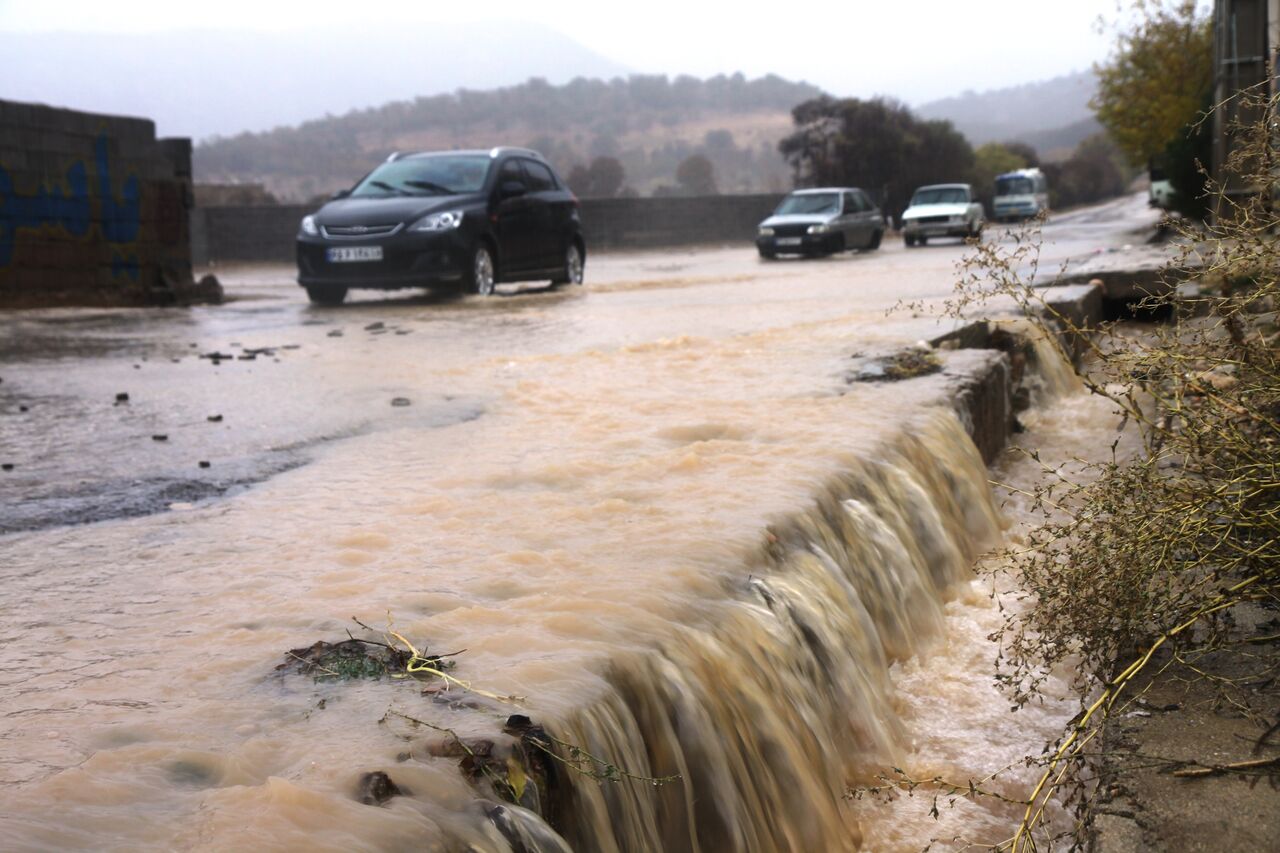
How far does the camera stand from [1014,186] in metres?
48.9

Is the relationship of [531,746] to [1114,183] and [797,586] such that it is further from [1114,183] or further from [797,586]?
[1114,183]

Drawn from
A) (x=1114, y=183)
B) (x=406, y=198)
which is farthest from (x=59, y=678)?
(x=1114, y=183)

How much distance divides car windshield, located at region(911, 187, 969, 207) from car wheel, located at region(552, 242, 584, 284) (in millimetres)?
16106

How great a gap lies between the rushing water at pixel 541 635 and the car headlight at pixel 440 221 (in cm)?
893

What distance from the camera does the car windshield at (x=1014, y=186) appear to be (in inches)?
1912

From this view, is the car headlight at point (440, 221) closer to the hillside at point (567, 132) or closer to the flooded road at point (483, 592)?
the flooded road at point (483, 592)

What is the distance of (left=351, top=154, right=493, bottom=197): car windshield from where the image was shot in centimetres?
1524

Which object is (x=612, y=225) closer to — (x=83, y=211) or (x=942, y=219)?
(x=942, y=219)

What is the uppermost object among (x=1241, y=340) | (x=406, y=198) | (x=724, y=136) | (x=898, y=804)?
(x=724, y=136)

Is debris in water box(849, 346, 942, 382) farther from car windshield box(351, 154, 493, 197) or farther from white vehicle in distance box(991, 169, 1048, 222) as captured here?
white vehicle in distance box(991, 169, 1048, 222)

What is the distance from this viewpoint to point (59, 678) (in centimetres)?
279

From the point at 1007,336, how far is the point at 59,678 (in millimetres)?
6643

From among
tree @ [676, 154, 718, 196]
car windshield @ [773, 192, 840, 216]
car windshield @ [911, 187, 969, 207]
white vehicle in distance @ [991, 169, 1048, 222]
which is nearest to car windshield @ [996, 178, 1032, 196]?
white vehicle in distance @ [991, 169, 1048, 222]

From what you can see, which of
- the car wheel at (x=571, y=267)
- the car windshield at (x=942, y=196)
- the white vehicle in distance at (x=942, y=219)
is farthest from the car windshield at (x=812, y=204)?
the car wheel at (x=571, y=267)
